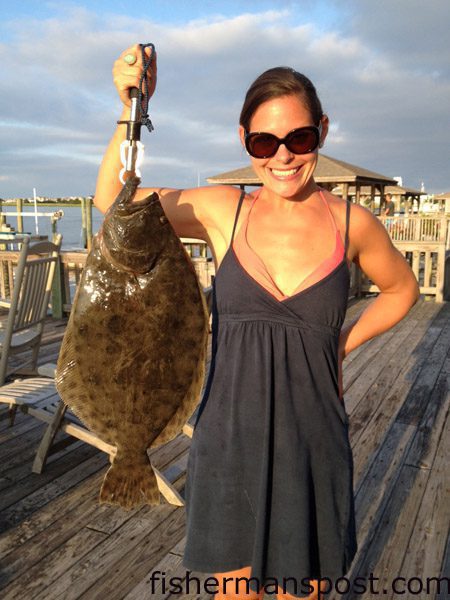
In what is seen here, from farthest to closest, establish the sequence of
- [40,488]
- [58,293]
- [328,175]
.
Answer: [328,175] < [58,293] < [40,488]

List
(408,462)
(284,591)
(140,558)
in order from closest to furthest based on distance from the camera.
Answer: (284,591)
(140,558)
(408,462)

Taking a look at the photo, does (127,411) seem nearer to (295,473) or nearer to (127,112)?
(295,473)

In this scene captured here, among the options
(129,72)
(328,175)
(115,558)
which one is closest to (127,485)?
(129,72)

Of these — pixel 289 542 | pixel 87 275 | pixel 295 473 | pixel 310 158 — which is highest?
pixel 310 158

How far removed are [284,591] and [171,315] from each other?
1117mm

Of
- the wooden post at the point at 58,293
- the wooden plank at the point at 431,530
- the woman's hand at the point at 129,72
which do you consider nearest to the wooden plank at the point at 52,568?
the wooden plank at the point at 431,530

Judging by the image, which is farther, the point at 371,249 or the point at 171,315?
the point at 371,249

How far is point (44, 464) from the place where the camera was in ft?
13.0

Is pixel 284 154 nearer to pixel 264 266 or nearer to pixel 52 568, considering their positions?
pixel 264 266

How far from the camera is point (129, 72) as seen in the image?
159cm

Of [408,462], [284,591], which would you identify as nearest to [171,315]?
[284,591]

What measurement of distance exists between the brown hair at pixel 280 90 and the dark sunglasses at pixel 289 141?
7cm

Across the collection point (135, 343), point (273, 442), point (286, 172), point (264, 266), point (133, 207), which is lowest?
point (273, 442)

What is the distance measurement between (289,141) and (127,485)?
1310 mm
